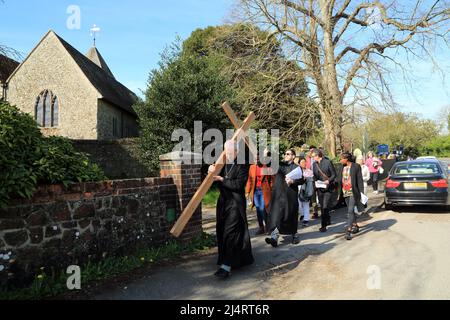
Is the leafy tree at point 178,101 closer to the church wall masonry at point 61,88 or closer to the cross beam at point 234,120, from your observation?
the cross beam at point 234,120

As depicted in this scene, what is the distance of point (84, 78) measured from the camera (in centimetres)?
2919

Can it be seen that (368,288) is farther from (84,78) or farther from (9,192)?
(84,78)

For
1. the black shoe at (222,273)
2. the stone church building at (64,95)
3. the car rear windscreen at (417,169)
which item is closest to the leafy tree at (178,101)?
the car rear windscreen at (417,169)

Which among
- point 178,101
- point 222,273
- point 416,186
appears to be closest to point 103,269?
point 222,273

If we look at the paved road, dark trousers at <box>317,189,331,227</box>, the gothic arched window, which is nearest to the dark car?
the paved road

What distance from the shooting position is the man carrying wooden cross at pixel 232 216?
16.8ft

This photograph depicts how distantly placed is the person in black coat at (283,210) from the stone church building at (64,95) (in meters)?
24.3

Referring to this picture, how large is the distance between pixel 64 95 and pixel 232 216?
28.5m

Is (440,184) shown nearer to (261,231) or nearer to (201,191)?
(261,231)

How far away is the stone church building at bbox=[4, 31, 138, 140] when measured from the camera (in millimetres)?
28875

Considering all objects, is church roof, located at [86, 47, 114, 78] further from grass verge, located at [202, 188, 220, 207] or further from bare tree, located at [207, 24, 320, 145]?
grass verge, located at [202, 188, 220, 207]

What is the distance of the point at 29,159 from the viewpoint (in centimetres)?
467

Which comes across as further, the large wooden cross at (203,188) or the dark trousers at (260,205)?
the dark trousers at (260,205)
